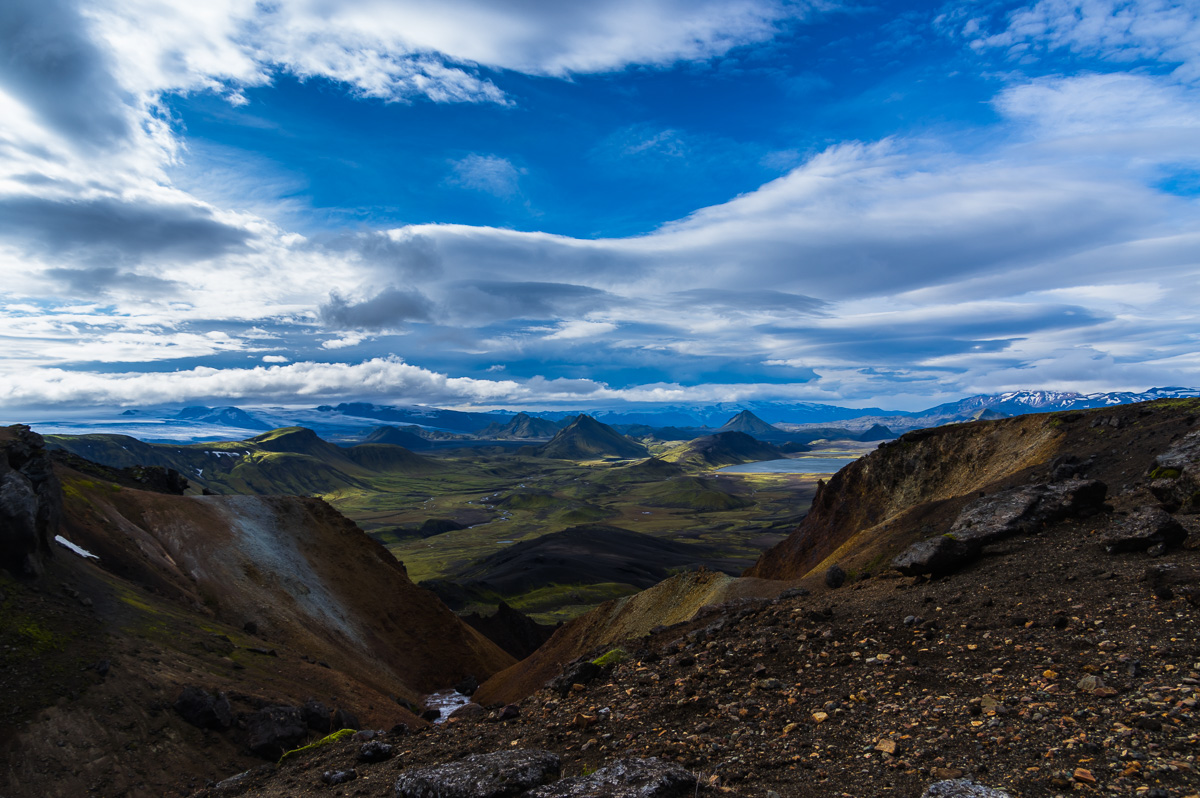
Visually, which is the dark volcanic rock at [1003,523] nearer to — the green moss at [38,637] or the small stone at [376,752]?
the small stone at [376,752]

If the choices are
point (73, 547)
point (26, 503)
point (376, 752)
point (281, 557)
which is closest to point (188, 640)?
point (26, 503)

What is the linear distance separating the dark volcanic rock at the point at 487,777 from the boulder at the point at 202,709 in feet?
73.4

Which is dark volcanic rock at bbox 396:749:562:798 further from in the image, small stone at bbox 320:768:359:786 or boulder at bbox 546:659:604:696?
boulder at bbox 546:659:604:696

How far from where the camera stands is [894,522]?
1759 inches

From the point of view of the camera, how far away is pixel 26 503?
101ft

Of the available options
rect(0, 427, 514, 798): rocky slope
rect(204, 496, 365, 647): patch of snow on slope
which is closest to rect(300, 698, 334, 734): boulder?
rect(0, 427, 514, 798): rocky slope

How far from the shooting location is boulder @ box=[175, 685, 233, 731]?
87.4 feet

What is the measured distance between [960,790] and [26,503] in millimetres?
42525

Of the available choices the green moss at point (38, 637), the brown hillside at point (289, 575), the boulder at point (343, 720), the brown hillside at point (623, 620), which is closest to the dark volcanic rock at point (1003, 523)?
the brown hillside at point (623, 620)

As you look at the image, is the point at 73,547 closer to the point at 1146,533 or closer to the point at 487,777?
the point at 487,777

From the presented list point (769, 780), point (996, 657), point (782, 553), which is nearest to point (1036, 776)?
point (769, 780)

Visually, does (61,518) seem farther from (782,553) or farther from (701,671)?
(782,553)

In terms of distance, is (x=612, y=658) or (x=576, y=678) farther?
(x=612, y=658)

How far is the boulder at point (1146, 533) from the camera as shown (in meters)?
15.3
